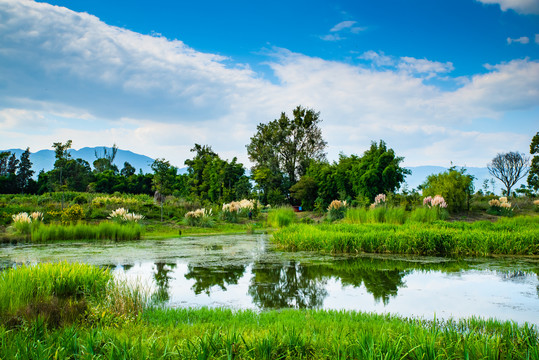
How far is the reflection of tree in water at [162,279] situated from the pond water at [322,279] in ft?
0.06

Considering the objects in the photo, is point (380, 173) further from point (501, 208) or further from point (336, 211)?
point (501, 208)

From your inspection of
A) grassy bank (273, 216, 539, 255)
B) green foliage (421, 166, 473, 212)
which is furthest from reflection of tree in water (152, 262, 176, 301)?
green foliage (421, 166, 473, 212)

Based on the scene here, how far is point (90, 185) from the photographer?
3241 centimetres

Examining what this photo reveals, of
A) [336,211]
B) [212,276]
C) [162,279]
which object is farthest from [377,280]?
[336,211]

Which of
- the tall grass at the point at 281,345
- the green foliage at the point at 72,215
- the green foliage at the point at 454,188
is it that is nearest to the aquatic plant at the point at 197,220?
the green foliage at the point at 72,215

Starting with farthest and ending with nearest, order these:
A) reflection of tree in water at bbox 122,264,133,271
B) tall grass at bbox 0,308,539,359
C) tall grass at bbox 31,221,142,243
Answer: tall grass at bbox 31,221,142,243, reflection of tree in water at bbox 122,264,133,271, tall grass at bbox 0,308,539,359

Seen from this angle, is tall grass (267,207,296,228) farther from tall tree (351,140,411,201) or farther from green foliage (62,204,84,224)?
Answer: green foliage (62,204,84,224)

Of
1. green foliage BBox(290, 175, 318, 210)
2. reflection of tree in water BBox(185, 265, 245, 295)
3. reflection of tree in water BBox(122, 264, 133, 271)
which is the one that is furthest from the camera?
green foliage BBox(290, 175, 318, 210)

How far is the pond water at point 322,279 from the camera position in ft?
18.8

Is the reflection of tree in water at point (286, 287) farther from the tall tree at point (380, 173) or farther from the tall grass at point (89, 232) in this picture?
the tall tree at point (380, 173)

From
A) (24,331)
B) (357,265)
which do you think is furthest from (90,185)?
(24,331)

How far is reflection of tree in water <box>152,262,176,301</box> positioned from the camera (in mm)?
6267

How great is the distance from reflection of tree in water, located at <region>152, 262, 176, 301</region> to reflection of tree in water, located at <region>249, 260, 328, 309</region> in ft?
4.95

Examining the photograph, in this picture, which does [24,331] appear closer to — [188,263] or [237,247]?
[188,263]
